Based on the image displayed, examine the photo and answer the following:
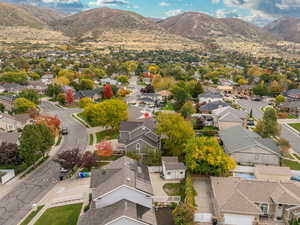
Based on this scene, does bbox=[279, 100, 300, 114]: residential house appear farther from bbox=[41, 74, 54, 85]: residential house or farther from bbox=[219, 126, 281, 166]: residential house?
bbox=[41, 74, 54, 85]: residential house

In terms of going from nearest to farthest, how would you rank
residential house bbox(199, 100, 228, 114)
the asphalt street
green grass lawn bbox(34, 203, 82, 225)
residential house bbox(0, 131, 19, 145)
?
green grass lawn bbox(34, 203, 82, 225) → the asphalt street → residential house bbox(0, 131, 19, 145) → residential house bbox(199, 100, 228, 114)

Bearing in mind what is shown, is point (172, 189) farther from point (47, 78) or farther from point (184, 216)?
point (47, 78)

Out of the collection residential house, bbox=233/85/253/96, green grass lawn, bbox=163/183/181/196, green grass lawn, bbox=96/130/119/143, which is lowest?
green grass lawn, bbox=163/183/181/196

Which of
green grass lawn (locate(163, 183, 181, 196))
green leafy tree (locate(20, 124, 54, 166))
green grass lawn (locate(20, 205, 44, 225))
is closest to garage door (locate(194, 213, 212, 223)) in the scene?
green grass lawn (locate(163, 183, 181, 196))

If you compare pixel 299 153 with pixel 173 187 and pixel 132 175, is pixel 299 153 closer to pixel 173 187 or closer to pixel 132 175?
pixel 173 187

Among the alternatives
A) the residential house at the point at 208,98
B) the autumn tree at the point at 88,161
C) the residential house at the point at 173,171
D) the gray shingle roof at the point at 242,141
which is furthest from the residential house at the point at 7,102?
the gray shingle roof at the point at 242,141

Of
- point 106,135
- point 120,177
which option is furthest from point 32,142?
point 106,135
